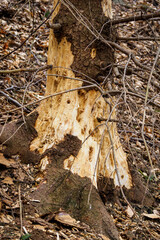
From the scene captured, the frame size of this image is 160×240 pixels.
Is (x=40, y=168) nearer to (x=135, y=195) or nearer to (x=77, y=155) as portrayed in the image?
(x=77, y=155)

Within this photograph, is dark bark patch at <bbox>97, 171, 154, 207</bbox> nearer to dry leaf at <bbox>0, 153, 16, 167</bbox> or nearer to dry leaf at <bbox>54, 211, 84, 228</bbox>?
dry leaf at <bbox>54, 211, 84, 228</bbox>

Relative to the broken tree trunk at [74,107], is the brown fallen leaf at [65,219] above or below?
below

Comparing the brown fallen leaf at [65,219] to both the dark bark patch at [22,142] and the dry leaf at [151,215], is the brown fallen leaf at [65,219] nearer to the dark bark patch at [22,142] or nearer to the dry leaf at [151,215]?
the dark bark patch at [22,142]

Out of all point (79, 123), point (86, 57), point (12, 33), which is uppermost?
point (12, 33)

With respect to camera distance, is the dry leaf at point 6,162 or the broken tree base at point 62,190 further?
the dry leaf at point 6,162

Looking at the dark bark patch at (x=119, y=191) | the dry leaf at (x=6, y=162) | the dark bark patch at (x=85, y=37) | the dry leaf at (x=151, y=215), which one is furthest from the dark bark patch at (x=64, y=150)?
the dry leaf at (x=151, y=215)

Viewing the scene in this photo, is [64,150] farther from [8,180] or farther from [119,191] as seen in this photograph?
[119,191]

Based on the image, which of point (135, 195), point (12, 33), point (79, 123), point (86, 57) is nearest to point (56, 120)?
point (79, 123)
